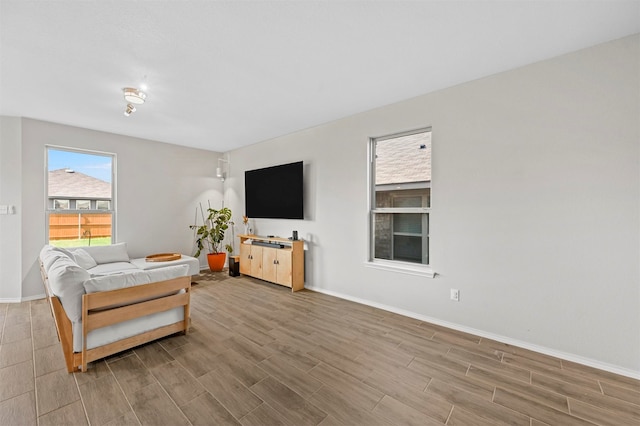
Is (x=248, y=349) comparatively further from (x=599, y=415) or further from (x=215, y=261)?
(x=215, y=261)

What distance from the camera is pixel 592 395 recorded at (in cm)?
187

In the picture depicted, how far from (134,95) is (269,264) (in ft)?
9.63

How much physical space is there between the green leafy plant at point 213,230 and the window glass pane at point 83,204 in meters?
1.67

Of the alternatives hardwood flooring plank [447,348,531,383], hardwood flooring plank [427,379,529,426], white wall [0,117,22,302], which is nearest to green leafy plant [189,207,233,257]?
white wall [0,117,22,302]

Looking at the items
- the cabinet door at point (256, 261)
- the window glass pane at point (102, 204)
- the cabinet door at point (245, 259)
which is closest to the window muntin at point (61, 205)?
the window glass pane at point (102, 204)

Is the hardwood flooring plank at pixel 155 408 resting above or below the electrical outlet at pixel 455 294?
below

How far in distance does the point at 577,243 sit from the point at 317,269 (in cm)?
304

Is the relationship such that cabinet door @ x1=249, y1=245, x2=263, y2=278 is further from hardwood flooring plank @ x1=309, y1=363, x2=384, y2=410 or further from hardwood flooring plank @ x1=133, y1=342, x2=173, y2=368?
hardwood flooring plank @ x1=309, y1=363, x2=384, y2=410

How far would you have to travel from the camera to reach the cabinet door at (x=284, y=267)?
4234 millimetres

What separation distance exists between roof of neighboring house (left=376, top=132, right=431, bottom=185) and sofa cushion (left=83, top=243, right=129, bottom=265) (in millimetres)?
4269

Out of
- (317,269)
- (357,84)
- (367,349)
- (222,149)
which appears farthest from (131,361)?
(222,149)

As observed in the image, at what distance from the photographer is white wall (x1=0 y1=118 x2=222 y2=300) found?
3.78m

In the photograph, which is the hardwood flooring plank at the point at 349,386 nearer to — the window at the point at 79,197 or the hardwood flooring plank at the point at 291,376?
the hardwood flooring plank at the point at 291,376

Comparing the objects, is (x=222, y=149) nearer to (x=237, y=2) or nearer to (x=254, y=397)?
(x=237, y=2)
